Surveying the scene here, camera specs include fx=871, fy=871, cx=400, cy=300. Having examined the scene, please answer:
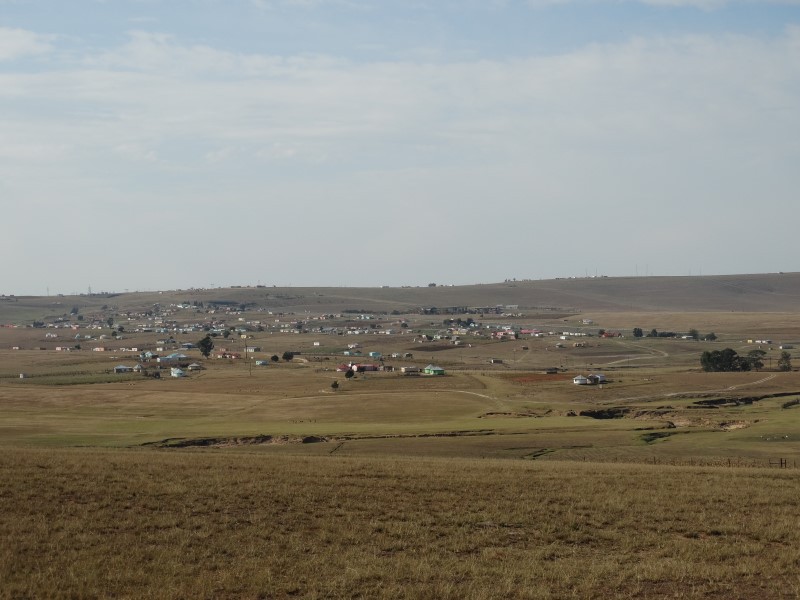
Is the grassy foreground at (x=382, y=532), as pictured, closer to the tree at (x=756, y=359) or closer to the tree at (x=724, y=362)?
the tree at (x=724, y=362)

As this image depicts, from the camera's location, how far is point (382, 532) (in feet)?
72.5

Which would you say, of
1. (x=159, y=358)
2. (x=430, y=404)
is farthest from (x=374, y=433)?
(x=159, y=358)

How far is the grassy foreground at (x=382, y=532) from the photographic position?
17.8m

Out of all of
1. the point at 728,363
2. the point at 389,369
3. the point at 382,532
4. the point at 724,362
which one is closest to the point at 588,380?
the point at 724,362

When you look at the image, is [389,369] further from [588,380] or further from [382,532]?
[382,532]

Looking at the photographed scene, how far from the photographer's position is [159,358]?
160 m

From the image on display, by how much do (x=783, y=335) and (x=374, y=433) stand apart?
519 feet

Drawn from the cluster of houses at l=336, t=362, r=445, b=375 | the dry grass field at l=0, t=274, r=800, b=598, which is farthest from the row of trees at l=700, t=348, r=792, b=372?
the dry grass field at l=0, t=274, r=800, b=598

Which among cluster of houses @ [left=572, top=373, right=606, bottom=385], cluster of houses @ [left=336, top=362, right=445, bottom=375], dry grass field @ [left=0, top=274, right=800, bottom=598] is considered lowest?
cluster of houses @ [left=336, top=362, right=445, bottom=375]

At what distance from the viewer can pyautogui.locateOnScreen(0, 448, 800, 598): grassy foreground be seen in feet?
58.3

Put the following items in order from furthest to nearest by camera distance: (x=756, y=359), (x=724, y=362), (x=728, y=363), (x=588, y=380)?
1. (x=756, y=359)
2. (x=724, y=362)
3. (x=728, y=363)
4. (x=588, y=380)

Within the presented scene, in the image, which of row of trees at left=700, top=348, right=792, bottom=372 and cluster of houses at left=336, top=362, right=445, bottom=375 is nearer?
row of trees at left=700, top=348, right=792, bottom=372

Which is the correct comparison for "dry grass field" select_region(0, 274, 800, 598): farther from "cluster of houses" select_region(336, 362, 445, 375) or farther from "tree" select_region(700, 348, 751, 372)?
"tree" select_region(700, 348, 751, 372)

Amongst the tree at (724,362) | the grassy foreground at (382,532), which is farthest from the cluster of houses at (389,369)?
the grassy foreground at (382,532)
